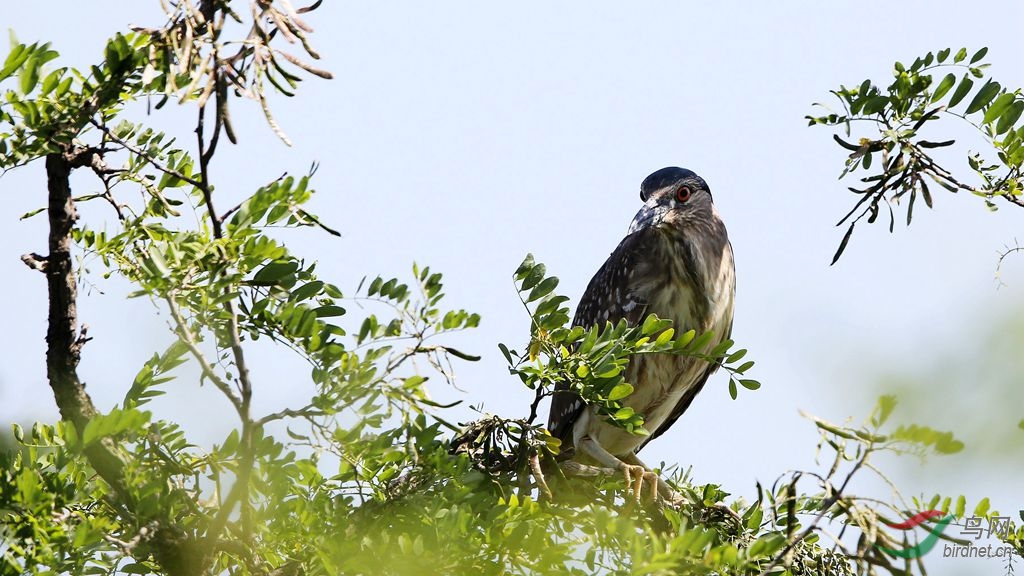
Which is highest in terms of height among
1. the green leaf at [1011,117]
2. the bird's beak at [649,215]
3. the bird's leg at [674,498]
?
the bird's beak at [649,215]

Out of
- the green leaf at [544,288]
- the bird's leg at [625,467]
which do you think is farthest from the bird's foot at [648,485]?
the green leaf at [544,288]

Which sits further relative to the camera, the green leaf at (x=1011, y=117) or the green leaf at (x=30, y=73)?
the green leaf at (x=1011, y=117)

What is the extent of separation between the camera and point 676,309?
531cm

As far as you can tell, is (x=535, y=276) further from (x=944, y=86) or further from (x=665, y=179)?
(x=665, y=179)

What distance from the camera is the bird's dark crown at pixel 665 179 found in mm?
5742

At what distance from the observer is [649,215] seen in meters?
5.45

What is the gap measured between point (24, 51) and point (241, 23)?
2.04 ft

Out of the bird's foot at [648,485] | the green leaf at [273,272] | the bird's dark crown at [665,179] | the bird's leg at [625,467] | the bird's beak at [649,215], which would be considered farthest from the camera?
the bird's dark crown at [665,179]

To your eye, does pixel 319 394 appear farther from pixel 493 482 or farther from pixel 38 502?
pixel 493 482

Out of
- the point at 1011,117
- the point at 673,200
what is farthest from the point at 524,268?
the point at 673,200

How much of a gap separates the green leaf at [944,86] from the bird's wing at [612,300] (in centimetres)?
228

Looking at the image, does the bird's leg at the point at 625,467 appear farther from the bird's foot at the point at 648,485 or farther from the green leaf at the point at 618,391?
the green leaf at the point at 618,391

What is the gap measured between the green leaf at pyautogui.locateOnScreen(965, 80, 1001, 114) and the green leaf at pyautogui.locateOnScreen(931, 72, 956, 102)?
0.09 meters

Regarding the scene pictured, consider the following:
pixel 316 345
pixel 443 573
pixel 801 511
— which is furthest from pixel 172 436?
pixel 801 511
